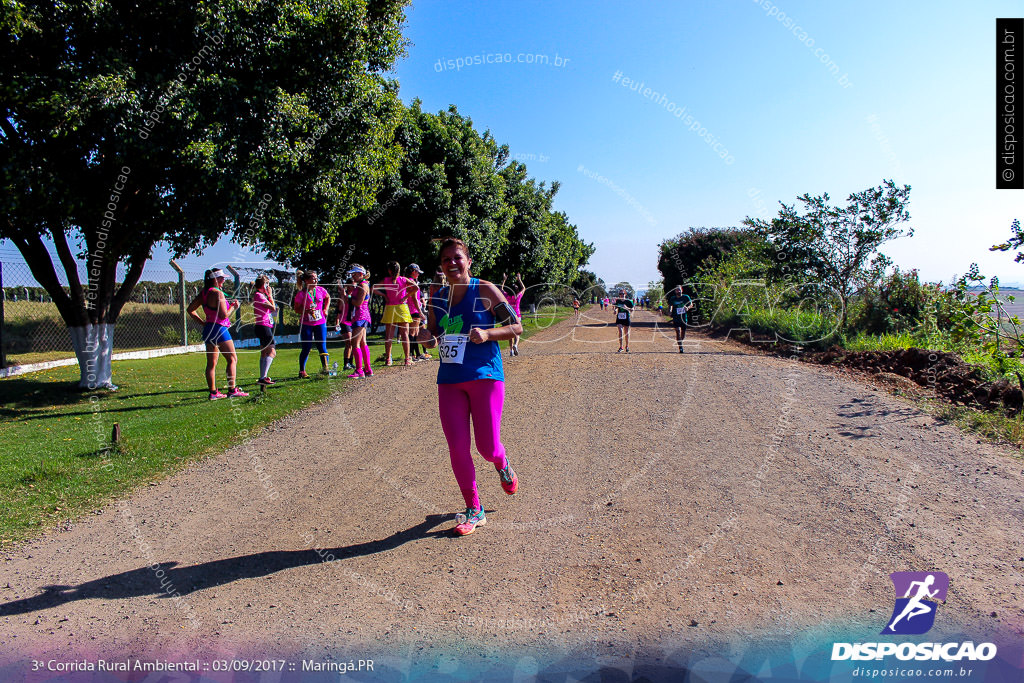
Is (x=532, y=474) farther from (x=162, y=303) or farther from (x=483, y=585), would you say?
(x=162, y=303)

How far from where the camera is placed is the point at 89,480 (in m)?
5.72

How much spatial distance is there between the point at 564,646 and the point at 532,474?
8.98 ft

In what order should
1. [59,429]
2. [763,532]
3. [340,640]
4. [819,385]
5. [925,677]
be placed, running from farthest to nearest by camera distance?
[819,385] < [59,429] < [763,532] < [340,640] < [925,677]

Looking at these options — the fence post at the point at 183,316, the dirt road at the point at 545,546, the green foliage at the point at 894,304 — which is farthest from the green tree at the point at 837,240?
the fence post at the point at 183,316

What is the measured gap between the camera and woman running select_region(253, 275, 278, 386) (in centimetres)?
1008

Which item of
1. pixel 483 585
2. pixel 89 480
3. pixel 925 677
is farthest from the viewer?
pixel 89 480

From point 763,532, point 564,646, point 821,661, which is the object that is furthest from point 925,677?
point 564,646

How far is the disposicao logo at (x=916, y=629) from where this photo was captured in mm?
3020

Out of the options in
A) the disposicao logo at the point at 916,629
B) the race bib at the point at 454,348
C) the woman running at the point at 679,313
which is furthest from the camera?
the woman running at the point at 679,313

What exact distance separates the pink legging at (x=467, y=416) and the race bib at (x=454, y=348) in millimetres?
195

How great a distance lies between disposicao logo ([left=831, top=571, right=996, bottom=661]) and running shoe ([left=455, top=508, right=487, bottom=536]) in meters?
2.39

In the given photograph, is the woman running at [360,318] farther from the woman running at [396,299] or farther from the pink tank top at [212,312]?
the pink tank top at [212,312]

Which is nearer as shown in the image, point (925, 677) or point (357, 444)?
point (925, 677)

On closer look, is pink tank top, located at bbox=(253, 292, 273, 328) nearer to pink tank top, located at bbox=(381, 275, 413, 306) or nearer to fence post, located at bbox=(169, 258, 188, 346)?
pink tank top, located at bbox=(381, 275, 413, 306)
